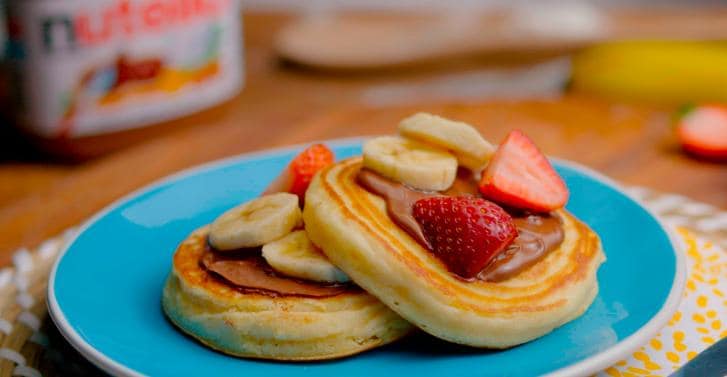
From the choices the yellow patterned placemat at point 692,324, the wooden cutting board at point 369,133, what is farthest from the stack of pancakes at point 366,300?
the wooden cutting board at point 369,133

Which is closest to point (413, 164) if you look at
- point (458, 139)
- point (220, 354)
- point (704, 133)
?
point (458, 139)

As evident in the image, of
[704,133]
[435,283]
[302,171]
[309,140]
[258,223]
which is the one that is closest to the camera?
[435,283]

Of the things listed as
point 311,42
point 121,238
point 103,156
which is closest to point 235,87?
point 103,156

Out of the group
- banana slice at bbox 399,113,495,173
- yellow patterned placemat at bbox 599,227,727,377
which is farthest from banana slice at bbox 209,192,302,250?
yellow patterned placemat at bbox 599,227,727,377

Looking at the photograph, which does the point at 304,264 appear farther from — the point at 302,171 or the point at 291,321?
the point at 302,171

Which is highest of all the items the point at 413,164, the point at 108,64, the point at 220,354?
the point at 413,164

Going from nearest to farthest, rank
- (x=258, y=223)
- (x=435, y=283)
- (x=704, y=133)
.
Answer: (x=435, y=283), (x=258, y=223), (x=704, y=133)
